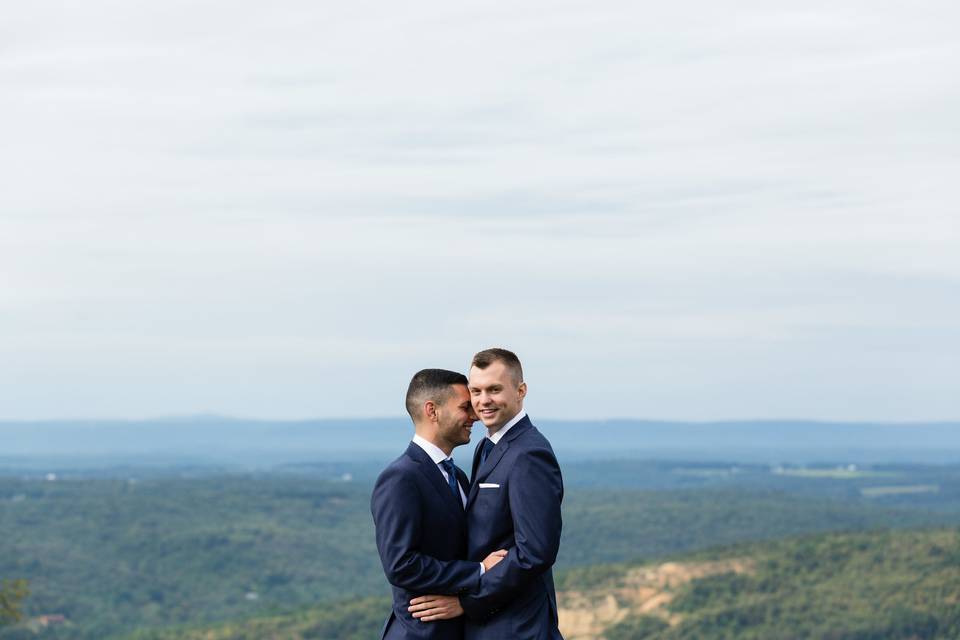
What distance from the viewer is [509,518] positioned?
28.5 feet

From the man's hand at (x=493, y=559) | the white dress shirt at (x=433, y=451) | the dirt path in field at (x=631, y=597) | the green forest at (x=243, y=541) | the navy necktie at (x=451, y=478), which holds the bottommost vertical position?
the green forest at (x=243, y=541)

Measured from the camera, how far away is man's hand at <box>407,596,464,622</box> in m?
8.59

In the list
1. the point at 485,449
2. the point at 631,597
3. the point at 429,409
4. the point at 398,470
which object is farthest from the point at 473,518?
the point at 631,597

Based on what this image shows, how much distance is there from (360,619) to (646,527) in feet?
200

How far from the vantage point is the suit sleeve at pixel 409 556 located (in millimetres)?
8477

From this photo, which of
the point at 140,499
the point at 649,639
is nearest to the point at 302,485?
the point at 140,499

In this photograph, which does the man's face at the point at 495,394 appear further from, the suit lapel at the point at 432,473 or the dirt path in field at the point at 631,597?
the dirt path in field at the point at 631,597

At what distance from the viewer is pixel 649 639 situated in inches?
A: 2162

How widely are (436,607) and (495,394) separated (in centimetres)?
130

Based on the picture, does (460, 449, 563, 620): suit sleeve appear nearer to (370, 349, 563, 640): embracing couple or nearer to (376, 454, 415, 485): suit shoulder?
(370, 349, 563, 640): embracing couple

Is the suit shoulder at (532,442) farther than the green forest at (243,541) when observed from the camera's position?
No

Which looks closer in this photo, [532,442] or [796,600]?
[532,442]

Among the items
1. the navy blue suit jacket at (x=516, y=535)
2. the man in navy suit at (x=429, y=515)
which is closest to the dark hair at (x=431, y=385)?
the man in navy suit at (x=429, y=515)

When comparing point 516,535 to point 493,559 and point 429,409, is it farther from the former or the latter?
point 429,409
